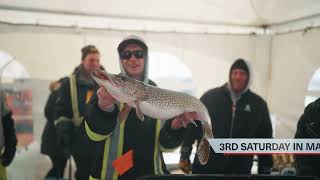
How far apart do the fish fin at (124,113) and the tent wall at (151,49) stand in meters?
0.10

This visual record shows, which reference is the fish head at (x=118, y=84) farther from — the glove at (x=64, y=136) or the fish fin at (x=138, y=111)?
the glove at (x=64, y=136)

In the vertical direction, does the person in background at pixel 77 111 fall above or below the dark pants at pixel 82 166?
above

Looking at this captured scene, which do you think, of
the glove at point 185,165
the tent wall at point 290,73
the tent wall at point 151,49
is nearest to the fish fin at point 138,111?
the tent wall at point 151,49

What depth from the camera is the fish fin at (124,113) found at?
0.75 meters

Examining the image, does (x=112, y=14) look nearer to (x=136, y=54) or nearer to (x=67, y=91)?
(x=136, y=54)

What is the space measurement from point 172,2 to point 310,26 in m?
0.43

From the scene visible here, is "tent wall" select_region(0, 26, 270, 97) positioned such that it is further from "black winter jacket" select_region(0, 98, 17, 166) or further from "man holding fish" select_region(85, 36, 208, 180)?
"black winter jacket" select_region(0, 98, 17, 166)

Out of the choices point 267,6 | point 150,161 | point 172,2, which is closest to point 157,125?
point 150,161

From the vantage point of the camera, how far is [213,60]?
0.88 meters

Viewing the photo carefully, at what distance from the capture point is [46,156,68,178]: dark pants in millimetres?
911

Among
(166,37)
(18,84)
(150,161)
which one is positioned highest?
(166,37)

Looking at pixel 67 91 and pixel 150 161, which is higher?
pixel 67 91

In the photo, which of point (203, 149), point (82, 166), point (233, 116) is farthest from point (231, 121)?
point (82, 166)

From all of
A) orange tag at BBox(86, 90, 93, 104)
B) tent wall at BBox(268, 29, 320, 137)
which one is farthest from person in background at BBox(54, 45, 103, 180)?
tent wall at BBox(268, 29, 320, 137)
